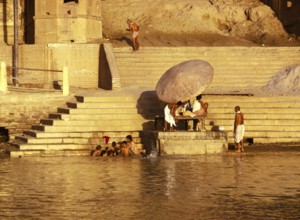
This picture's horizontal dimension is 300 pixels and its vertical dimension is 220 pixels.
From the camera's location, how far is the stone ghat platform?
19.5 m

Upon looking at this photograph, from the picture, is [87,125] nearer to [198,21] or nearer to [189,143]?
[189,143]

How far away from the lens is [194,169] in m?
16.5

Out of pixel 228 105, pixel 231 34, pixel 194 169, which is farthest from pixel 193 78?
pixel 231 34

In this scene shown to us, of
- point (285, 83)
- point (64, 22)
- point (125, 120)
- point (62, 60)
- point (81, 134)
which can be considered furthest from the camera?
point (64, 22)

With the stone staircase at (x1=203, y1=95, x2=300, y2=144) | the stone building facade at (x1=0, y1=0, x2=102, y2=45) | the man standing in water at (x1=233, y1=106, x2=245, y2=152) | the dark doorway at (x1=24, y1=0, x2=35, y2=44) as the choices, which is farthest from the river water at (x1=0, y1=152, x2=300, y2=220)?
the dark doorway at (x1=24, y1=0, x2=35, y2=44)

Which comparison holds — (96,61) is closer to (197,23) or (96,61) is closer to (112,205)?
(197,23)

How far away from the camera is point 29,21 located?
31609 millimetres

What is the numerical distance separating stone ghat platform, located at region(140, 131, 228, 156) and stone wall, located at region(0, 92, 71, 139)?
465cm

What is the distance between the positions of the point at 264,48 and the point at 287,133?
732cm

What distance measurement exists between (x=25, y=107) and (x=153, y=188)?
33.6 feet

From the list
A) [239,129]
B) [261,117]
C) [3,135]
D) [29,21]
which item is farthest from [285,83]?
[29,21]

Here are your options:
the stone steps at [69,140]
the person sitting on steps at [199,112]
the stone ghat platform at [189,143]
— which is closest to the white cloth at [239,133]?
the stone ghat platform at [189,143]

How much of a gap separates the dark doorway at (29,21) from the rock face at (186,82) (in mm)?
11543

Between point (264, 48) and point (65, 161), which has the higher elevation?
point (264, 48)
